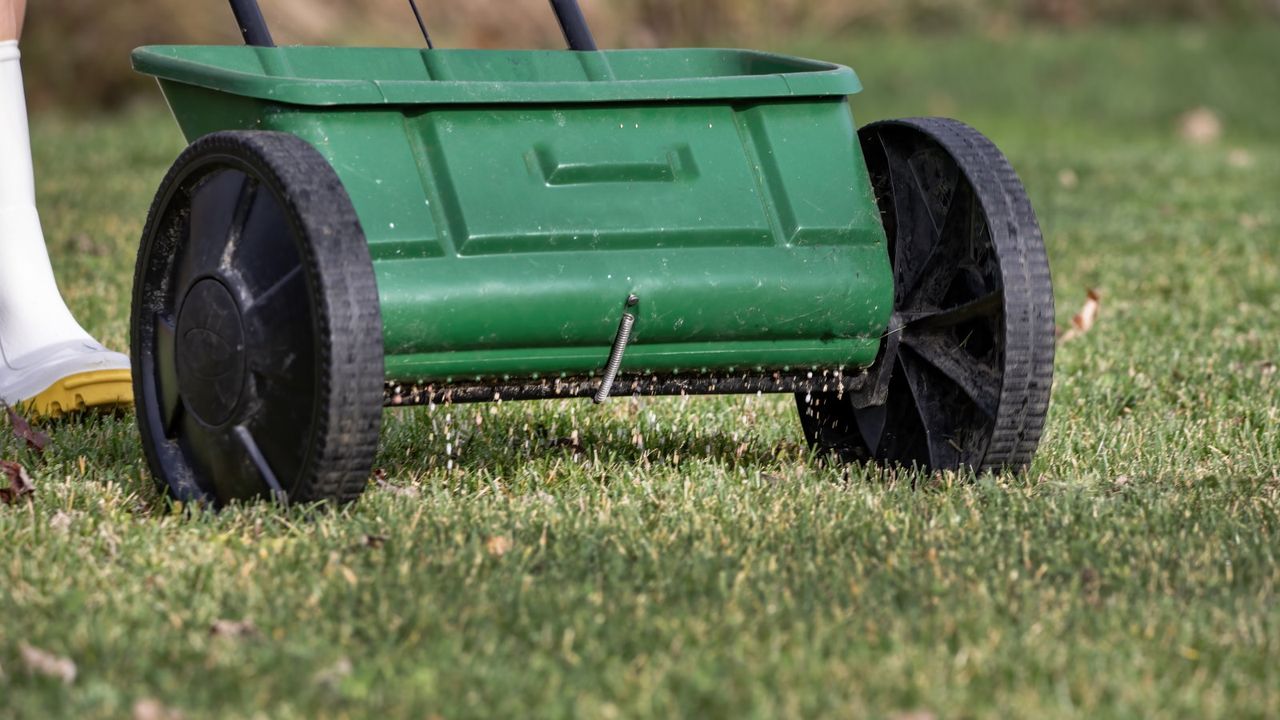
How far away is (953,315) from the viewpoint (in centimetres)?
336

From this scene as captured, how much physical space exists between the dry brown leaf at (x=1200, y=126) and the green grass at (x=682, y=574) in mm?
7899

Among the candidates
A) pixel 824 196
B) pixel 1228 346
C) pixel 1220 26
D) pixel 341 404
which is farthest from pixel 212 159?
pixel 1220 26

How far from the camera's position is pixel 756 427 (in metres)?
4.10

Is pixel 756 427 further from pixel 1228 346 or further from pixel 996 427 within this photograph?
pixel 1228 346

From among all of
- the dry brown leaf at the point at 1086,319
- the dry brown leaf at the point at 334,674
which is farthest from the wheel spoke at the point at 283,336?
the dry brown leaf at the point at 1086,319

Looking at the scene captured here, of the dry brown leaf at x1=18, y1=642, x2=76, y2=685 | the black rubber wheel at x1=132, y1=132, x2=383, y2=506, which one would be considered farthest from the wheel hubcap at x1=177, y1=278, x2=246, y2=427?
the dry brown leaf at x1=18, y1=642, x2=76, y2=685

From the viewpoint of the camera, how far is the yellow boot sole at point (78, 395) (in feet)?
12.9

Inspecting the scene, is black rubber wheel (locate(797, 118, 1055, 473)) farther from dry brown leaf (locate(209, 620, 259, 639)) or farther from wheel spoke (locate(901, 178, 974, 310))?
dry brown leaf (locate(209, 620, 259, 639))

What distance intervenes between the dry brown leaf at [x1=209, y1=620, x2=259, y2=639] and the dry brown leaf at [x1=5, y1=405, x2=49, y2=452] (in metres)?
1.25

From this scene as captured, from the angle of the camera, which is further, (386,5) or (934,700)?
(386,5)

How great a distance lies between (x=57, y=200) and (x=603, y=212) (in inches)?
189

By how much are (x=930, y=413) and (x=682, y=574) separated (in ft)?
2.74

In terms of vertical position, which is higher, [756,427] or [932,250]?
[932,250]

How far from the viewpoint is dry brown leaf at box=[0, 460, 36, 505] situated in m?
3.37
